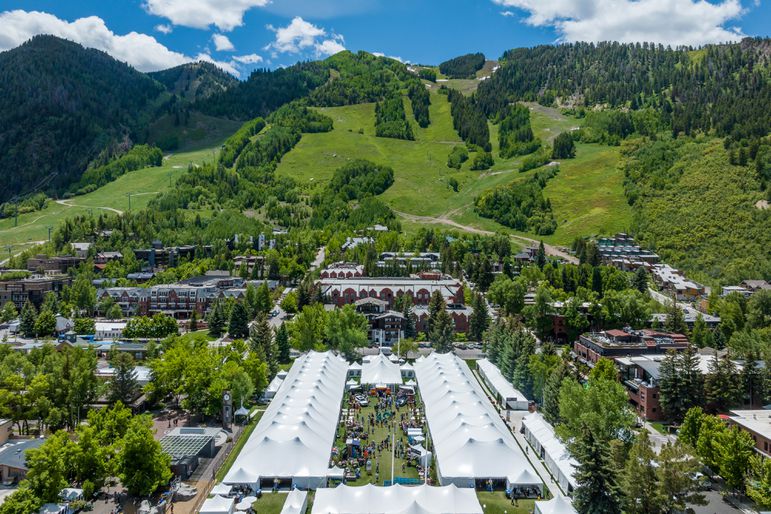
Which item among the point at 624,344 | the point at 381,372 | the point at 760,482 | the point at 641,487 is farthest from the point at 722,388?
the point at 381,372

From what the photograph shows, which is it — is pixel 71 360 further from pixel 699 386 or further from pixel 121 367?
pixel 699 386

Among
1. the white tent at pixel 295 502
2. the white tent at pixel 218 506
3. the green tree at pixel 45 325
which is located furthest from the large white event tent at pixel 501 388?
the green tree at pixel 45 325

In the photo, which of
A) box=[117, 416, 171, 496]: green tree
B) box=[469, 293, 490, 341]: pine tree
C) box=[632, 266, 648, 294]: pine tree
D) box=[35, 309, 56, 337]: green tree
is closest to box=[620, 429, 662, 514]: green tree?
box=[117, 416, 171, 496]: green tree

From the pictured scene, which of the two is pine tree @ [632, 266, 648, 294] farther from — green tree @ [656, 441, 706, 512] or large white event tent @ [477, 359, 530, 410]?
green tree @ [656, 441, 706, 512]

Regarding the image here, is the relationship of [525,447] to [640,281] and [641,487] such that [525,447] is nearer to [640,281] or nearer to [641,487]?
[641,487]

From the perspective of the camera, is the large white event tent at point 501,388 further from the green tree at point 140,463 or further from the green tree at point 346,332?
the green tree at point 140,463

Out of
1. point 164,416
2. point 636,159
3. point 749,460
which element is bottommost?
point 164,416

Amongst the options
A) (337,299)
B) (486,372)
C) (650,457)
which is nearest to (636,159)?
(337,299)
